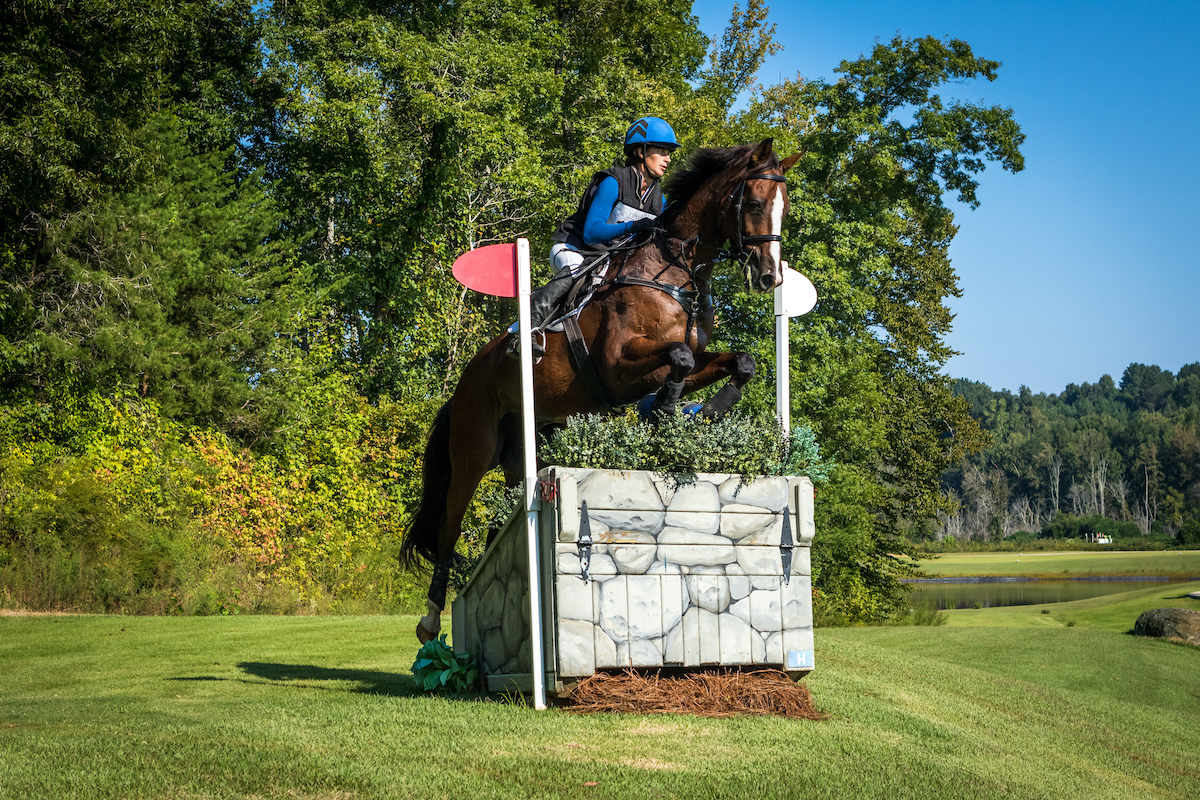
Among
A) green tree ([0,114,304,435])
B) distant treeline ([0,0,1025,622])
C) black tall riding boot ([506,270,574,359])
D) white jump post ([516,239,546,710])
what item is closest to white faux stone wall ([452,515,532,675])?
white jump post ([516,239,546,710])

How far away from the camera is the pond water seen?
3653 centimetres

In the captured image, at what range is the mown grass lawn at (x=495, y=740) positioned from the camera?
3.33 metres

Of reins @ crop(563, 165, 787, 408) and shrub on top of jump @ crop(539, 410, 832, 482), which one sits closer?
shrub on top of jump @ crop(539, 410, 832, 482)

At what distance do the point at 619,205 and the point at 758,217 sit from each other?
0.96 metres

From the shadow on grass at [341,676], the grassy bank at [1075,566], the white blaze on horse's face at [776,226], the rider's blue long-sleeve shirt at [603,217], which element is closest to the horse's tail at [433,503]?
the shadow on grass at [341,676]

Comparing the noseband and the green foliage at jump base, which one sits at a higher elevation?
the noseband

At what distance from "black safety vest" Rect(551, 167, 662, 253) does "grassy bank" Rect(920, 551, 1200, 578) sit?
1726 inches

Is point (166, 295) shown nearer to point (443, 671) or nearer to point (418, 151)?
point (418, 151)

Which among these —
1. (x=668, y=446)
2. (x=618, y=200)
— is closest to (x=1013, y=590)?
(x=618, y=200)

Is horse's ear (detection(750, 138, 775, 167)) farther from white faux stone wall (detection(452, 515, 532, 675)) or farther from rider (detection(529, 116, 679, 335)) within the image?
white faux stone wall (detection(452, 515, 532, 675))

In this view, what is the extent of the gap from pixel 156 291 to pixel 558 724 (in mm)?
14853

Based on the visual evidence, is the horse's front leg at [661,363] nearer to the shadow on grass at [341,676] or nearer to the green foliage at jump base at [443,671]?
the green foliage at jump base at [443,671]

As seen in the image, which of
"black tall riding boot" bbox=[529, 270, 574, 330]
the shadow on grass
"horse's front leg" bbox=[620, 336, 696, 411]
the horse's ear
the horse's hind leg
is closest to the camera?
"horse's front leg" bbox=[620, 336, 696, 411]

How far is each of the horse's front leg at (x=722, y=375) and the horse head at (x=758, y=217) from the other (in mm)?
438
